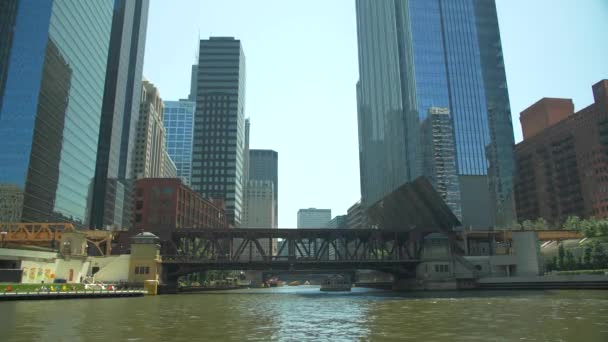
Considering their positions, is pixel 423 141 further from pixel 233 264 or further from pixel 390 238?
pixel 233 264

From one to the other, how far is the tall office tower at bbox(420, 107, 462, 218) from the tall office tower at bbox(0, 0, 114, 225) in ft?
357

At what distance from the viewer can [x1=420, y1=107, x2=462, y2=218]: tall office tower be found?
5851 inches

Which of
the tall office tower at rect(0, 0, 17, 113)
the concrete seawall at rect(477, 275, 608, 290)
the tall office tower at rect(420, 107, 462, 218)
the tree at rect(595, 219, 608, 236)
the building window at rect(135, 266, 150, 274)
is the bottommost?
the concrete seawall at rect(477, 275, 608, 290)

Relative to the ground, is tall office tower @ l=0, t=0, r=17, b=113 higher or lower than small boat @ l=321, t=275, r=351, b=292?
higher

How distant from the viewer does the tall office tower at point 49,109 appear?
420 feet

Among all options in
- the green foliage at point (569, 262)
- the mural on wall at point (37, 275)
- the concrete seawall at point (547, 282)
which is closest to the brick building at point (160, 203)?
the mural on wall at point (37, 275)

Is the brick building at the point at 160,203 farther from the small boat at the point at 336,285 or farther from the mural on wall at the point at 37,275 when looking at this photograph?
the mural on wall at the point at 37,275

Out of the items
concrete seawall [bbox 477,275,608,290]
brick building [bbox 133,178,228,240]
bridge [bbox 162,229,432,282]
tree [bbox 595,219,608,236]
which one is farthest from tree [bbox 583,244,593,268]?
brick building [bbox 133,178,228,240]

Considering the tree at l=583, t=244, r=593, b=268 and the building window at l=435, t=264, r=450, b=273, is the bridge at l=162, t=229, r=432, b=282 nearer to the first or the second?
the building window at l=435, t=264, r=450, b=273

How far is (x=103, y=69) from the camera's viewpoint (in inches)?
7151

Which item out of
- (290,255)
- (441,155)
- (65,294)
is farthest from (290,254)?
(441,155)

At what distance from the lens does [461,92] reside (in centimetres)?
16225

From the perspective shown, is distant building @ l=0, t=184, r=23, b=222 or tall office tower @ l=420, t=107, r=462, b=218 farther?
tall office tower @ l=420, t=107, r=462, b=218

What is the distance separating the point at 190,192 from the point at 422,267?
91.0m
